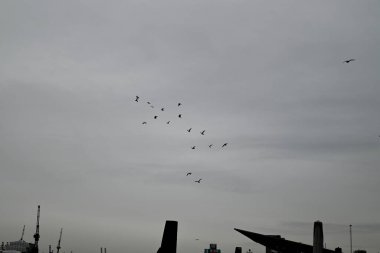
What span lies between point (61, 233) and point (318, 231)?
139 meters

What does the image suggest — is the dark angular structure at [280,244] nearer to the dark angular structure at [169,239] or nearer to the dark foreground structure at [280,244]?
the dark foreground structure at [280,244]

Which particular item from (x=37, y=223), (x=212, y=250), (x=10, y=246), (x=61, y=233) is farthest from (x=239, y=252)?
(x=10, y=246)

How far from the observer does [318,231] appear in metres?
13.2

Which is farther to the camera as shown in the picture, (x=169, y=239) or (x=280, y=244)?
(x=280, y=244)

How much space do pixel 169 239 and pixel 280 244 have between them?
18.0ft

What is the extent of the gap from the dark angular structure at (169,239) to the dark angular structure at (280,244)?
4.47 m

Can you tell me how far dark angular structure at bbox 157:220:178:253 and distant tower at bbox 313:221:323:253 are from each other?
15.4ft

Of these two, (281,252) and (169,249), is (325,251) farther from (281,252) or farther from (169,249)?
(169,249)

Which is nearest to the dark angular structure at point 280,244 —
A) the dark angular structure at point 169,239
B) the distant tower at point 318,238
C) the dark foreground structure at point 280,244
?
the dark foreground structure at point 280,244

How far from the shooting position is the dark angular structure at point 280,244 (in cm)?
1548

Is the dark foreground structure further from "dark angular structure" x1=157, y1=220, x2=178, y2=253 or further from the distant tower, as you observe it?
"dark angular structure" x1=157, y1=220, x2=178, y2=253

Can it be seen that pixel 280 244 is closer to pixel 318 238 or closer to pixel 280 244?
pixel 280 244

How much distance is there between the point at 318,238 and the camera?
13.1m

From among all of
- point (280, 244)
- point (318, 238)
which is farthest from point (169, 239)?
point (280, 244)
